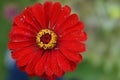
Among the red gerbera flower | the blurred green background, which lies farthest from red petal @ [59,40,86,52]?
the blurred green background

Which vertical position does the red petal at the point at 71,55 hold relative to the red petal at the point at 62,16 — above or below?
below

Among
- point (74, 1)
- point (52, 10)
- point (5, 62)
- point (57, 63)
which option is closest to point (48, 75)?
point (57, 63)

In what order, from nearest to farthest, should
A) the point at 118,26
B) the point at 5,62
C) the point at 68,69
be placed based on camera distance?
the point at 68,69 < the point at 118,26 < the point at 5,62

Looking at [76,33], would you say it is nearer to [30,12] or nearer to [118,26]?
[30,12]

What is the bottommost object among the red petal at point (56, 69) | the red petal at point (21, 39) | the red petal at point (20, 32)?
the red petal at point (56, 69)

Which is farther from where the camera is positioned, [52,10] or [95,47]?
[95,47]

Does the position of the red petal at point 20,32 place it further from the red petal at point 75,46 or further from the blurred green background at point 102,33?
the blurred green background at point 102,33

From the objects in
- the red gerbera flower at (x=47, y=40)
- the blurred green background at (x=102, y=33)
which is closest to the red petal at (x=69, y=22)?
the red gerbera flower at (x=47, y=40)

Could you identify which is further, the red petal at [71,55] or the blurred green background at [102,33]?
the blurred green background at [102,33]

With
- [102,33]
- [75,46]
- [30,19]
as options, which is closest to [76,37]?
[75,46]
